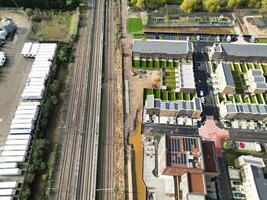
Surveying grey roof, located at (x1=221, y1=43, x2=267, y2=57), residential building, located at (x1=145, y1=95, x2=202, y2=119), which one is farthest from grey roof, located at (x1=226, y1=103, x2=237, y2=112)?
grey roof, located at (x1=221, y1=43, x2=267, y2=57)

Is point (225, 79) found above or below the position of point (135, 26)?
below

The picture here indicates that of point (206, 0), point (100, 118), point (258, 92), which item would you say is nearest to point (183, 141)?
point (100, 118)

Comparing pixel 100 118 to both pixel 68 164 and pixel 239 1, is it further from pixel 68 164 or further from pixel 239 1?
pixel 239 1

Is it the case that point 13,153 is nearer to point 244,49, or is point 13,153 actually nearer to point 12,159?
point 12,159

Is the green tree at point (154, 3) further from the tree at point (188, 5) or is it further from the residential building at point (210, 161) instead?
the residential building at point (210, 161)

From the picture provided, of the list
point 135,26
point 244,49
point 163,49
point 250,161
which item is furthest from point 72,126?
point 244,49

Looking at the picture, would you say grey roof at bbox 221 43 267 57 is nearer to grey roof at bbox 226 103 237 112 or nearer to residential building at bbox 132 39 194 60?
residential building at bbox 132 39 194 60
